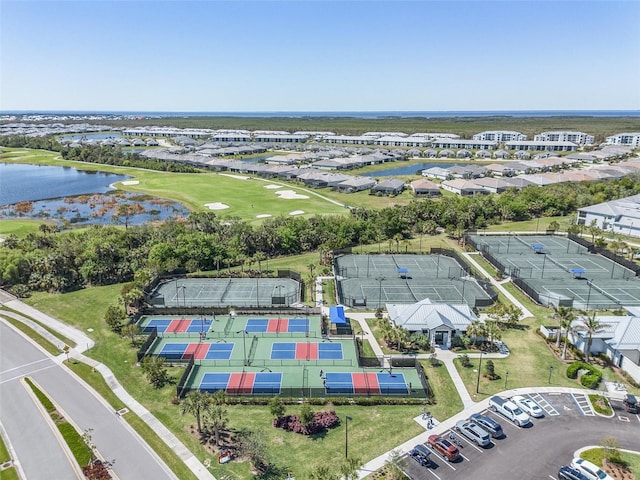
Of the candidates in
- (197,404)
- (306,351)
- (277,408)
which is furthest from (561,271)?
(197,404)

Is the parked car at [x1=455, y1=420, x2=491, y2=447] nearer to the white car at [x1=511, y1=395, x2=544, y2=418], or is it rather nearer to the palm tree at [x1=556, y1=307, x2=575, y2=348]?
the white car at [x1=511, y1=395, x2=544, y2=418]

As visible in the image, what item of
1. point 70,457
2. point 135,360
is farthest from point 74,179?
point 70,457

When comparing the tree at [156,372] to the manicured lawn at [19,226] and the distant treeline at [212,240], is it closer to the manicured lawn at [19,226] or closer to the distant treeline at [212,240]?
the distant treeline at [212,240]

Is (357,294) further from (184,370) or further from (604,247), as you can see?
(604,247)

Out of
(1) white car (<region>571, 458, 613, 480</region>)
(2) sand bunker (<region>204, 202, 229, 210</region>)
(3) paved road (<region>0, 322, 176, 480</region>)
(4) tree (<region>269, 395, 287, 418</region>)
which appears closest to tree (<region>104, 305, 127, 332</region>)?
(3) paved road (<region>0, 322, 176, 480</region>)

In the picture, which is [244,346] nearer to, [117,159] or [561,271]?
[561,271]

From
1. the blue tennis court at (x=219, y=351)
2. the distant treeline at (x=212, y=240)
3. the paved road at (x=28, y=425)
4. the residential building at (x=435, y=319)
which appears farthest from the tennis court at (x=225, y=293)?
the paved road at (x=28, y=425)

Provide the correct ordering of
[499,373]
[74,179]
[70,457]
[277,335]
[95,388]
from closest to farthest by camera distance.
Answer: [70,457], [95,388], [499,373], [277,335], [74,179]
